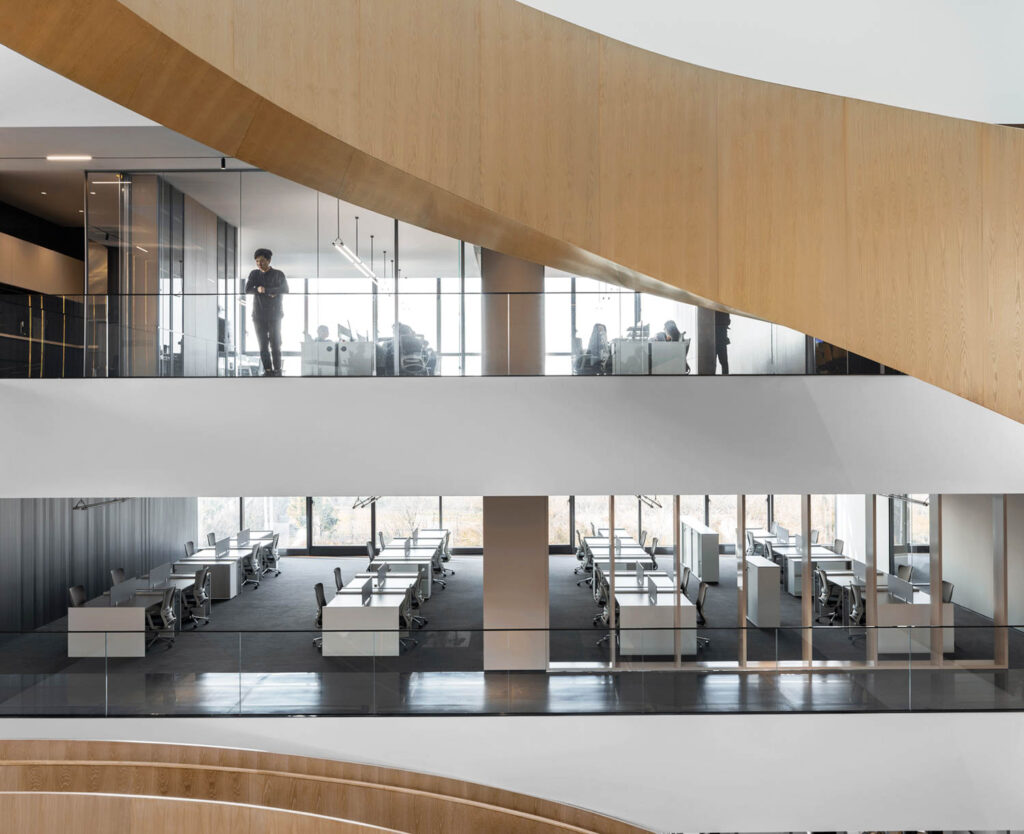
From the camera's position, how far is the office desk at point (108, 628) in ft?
24.9

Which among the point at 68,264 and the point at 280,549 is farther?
the point at 280,549

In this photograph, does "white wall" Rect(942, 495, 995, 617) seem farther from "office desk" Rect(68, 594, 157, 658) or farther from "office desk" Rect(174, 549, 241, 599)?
"office desk" Rect(174, 549, 241, 599)

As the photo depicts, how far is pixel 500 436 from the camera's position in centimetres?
767

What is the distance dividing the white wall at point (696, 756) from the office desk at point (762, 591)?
2.84 metres

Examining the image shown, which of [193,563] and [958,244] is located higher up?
[958,244]

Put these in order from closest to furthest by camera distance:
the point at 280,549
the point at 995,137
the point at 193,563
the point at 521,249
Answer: the point at 995,137 < the point at 521,249 < the point at 193,563 < the point at 280,549

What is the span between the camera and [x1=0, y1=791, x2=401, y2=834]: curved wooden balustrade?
6023mm

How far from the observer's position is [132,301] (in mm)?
7816

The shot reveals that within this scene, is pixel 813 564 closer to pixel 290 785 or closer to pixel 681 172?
pixel 290 785

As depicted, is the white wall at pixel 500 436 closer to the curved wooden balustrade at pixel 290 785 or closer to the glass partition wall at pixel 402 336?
the glass partition wall at pixel 402 336

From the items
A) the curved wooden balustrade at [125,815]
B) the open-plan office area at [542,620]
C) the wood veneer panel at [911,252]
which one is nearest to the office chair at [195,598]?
the open-plan office area at [542,620]

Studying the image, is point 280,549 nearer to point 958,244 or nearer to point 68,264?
point 68,264

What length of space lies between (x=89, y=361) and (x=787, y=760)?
728cm

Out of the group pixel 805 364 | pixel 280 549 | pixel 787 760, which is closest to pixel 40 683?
pixel 787 760
